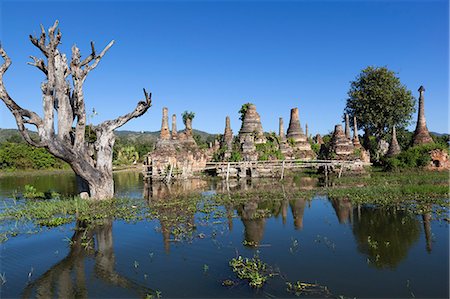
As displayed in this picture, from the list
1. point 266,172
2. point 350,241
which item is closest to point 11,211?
point 350,241

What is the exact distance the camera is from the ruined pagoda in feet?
106

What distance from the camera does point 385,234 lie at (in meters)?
10.5

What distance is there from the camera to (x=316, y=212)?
573 inches

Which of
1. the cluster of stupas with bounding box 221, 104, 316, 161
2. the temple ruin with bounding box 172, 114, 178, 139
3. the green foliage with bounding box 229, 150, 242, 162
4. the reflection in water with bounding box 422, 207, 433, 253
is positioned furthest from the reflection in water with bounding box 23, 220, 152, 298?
A: the cluster of stupas with bounding box 221, 104, 316, 161

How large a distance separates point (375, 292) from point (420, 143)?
30.0m

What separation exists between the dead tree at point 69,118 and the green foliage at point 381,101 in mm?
36693

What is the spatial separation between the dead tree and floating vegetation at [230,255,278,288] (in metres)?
10.7

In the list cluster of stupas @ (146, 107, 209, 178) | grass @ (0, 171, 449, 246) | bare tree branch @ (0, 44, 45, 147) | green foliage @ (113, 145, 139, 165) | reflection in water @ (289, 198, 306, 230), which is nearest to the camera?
reflection in water @ (289, 198, 306, 230)

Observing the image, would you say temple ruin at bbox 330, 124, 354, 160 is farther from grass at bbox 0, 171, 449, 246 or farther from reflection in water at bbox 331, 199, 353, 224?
reflection in water at bbox 331, 199, 353, 224

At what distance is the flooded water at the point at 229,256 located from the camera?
22.6ft

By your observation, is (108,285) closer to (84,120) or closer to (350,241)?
(350,241)

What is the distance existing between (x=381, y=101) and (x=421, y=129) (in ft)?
41.6

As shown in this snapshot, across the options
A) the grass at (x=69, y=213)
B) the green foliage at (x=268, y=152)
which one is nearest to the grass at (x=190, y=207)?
the grass at (x=69, y=213)

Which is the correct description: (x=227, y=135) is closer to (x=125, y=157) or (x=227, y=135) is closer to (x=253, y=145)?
(x=253, y=145)
